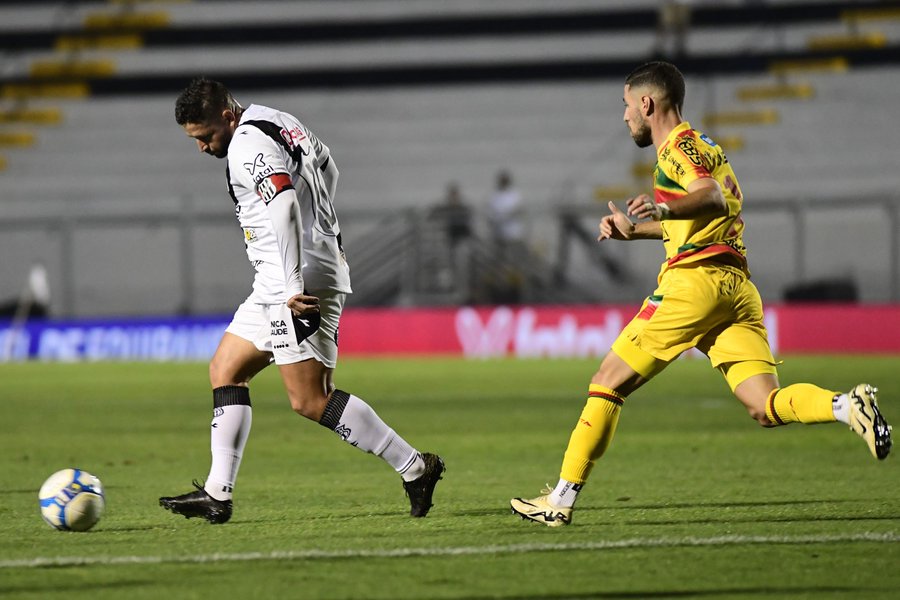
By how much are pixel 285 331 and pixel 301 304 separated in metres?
0.26

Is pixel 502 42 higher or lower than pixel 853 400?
higher

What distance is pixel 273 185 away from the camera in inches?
241

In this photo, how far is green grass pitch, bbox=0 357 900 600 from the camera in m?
4.91

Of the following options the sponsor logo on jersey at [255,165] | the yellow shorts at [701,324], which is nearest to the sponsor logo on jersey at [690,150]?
the yellow shorts at [701,324]

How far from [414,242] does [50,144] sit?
9.69m

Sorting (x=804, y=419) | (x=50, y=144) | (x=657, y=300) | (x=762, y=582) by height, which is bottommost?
(x=762, y=582)

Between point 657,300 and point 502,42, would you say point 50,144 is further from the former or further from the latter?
point 657,300

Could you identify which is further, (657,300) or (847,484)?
(847,484)

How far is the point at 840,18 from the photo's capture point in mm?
27922

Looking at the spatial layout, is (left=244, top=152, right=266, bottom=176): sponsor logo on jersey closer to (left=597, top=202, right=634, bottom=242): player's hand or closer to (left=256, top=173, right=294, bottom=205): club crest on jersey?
(left=256, top=173, right=294, bottom=205): club crest on jersey

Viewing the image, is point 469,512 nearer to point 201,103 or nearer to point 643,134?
point 643,134

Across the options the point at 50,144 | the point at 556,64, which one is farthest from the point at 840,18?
the point at 50,144

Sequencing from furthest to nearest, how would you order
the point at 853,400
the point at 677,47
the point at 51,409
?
the point at 677,47, the point at 51,409, the point at 853,400

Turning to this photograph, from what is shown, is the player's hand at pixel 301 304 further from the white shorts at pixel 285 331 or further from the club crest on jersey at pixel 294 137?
the club crest on jersey at pixel 294 137
